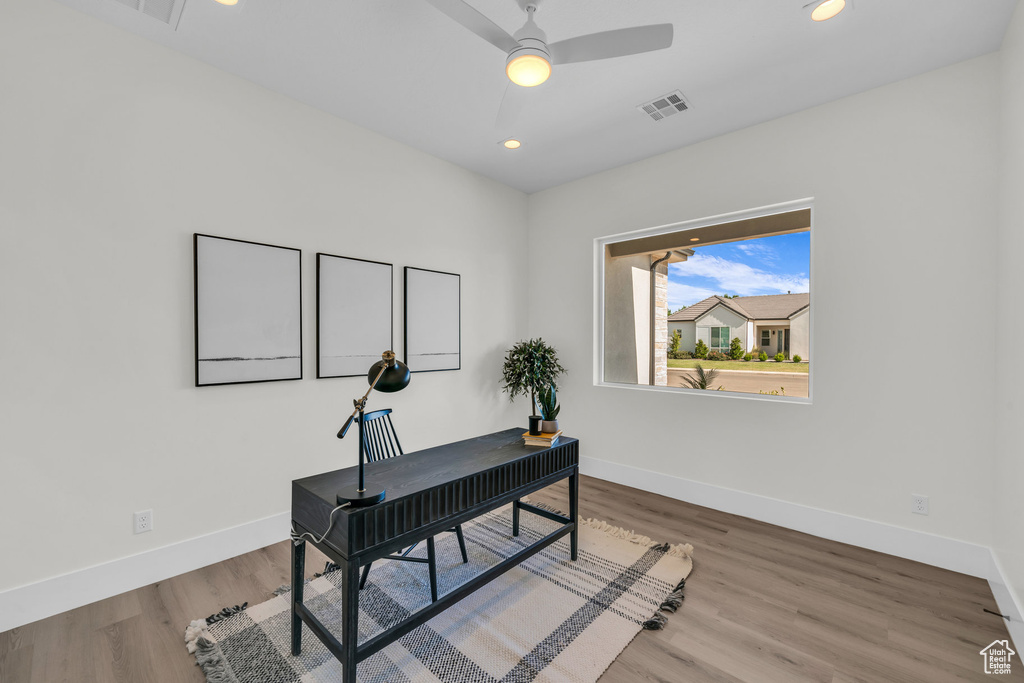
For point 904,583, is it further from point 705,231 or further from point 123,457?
point 123,457

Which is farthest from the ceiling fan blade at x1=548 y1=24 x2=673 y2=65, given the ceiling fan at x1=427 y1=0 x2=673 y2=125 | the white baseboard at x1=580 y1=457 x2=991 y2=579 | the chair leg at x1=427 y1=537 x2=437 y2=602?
the white baseboard at x1=580 y1=457 x2=991 y2=579

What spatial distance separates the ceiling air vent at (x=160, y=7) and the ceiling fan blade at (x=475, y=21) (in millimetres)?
1373

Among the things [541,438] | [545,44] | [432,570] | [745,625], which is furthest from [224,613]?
[545,44]

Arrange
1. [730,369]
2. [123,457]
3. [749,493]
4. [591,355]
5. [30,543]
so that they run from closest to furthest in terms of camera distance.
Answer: [30,543], [123,457], [749,493], [730,369], [591,355]

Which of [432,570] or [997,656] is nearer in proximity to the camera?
[997,656]

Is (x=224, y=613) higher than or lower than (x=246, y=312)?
lower

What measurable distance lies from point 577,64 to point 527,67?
0.79 metres

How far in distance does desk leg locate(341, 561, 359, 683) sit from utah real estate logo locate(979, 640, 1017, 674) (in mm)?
2462

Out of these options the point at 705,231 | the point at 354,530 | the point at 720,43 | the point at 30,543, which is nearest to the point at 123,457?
the point at 30,543

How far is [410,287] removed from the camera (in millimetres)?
3525

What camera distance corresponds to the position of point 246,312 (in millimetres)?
2641

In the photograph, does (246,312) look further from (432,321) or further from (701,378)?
(701,378)

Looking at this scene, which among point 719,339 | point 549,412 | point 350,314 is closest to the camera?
point 549,412

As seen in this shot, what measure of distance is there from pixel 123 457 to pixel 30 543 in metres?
0.46
